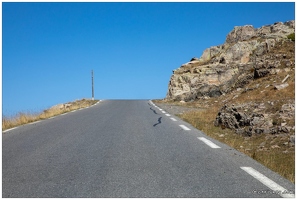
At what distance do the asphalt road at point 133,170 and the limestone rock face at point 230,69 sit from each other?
21.8 m

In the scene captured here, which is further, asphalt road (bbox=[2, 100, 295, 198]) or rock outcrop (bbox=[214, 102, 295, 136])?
rock outcrop (bbox=[214, 102, 295, 136])

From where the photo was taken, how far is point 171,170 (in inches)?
220

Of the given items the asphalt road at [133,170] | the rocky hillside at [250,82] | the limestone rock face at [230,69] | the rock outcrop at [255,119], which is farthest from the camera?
the limestone rock face at [230,69]

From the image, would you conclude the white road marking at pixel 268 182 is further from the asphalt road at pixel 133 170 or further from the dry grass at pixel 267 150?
the dry grass at pixel 267 150

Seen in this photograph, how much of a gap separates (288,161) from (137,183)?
357 cm

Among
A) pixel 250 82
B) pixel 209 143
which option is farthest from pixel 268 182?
pixel 250 82

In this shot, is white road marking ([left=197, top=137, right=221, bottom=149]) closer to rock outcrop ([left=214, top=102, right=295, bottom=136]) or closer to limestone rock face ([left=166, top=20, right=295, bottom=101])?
rock outcrop ([left=214, top=102, right=295, bottom=136])

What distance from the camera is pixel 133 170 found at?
5.61 meters

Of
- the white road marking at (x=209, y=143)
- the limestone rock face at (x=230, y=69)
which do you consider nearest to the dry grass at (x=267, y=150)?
the white road marking at (x=209, y=143)

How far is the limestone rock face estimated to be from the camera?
30.8 meters

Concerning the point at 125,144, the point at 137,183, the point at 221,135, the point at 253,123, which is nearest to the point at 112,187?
the point at 137,183

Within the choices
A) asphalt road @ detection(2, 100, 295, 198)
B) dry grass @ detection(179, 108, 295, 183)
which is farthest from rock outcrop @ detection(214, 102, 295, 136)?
asphalt road @ detection(2, 100, 295, 198)

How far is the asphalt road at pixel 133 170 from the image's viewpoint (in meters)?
4.51

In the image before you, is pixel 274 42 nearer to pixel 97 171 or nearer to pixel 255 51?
pixel 255 51
